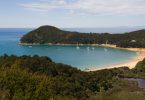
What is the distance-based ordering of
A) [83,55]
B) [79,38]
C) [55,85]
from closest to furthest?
1. [55,85]
2. [83,55]
3. [79,38]

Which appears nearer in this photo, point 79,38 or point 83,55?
point 83,55

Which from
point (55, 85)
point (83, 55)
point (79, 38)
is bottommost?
point (83, 55)

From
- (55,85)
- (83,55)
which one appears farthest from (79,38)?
(55,85)

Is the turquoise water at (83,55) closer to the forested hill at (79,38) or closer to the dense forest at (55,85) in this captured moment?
the forested hill at (79,38)

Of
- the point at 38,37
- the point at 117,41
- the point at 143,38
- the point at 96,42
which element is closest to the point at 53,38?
the point at 38,37

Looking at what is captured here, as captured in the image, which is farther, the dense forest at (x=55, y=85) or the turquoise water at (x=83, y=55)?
the turquoise water at (x=83, y=55)

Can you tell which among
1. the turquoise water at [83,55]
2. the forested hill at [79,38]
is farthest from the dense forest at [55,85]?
the forested hill at [79,38]

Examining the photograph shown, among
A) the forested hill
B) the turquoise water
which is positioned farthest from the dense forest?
the forested hill

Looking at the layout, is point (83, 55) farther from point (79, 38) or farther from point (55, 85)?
point (55, 85)

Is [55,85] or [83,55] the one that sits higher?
[55,85]

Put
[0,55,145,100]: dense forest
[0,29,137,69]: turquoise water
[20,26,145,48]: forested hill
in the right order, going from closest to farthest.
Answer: [0,55,145,100]: dense forest
[0,29,137,69]: turquoise water
[20,26,145,48]: forested hill

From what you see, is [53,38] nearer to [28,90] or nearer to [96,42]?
[96,42]

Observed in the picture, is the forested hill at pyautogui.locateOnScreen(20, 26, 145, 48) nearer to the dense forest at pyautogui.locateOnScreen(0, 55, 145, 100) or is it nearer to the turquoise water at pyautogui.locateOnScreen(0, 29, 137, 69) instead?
the turquoise water at pyautogui.locateOnScreen(0, 29, 137, 69)
